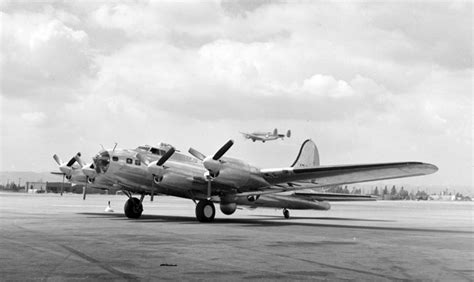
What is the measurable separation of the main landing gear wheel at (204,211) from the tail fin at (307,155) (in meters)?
9.50

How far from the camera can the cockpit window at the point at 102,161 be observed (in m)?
26.6

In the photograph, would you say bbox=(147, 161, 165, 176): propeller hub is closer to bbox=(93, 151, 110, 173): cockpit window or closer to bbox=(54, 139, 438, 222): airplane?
bbox=(54, 139, 438, 222): airplane

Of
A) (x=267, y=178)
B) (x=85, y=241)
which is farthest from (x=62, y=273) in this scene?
(x=267, y=178)

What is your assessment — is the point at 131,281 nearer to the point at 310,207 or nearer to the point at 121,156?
the point at 121,156

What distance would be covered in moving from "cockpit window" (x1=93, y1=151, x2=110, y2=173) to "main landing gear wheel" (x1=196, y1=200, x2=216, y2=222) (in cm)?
526

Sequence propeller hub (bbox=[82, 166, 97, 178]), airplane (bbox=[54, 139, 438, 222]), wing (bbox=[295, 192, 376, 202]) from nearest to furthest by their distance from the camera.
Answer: airplane (bbox=[54, 139, 438, 222]) < propeller hub (bbox=[82, 166, 97, 178]) < wing (bbox=[295, 192, 376, 202])

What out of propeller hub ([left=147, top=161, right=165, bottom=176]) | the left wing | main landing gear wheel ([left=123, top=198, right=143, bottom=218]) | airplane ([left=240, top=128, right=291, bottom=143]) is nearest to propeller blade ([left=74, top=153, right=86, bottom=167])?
main landing gear wheel ([left=123, top=198, right=143, bottom=218])

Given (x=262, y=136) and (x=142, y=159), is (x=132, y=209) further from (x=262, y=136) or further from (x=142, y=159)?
(x=262, y=136)

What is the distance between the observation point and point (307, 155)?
112ft

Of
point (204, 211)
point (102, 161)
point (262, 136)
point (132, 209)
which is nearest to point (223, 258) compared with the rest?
point (204, 211)

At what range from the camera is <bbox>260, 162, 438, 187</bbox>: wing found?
21.7 m

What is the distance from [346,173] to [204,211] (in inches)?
286

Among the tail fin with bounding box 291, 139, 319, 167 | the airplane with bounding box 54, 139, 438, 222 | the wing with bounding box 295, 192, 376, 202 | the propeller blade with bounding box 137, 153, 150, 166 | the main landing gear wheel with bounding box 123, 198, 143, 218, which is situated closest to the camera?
the airplane with bounding box 54, 139, 438, 222

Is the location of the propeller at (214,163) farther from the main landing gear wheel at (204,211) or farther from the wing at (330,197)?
the wing at (330,197)
